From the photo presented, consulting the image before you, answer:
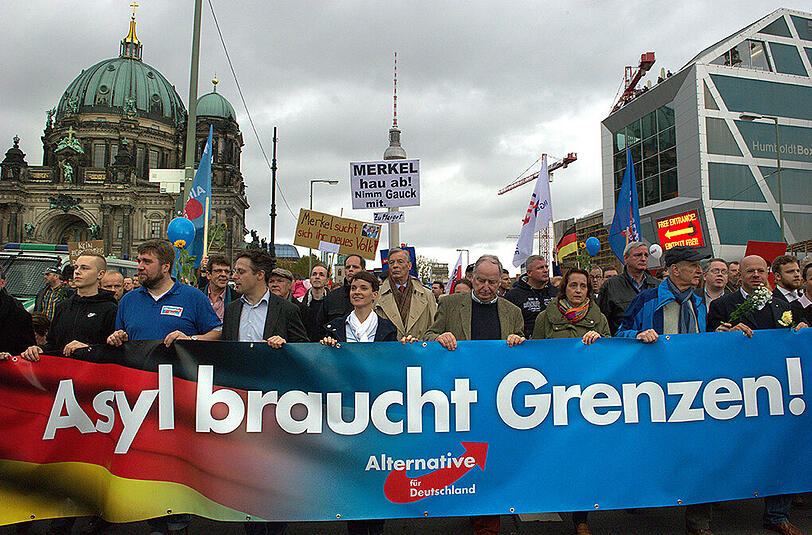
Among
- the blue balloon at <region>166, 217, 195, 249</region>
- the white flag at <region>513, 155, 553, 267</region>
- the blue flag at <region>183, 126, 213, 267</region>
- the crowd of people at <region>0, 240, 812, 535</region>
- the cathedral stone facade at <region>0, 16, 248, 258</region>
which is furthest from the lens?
the cathedral stone facade at <region>0, 16, 248, 258</region>

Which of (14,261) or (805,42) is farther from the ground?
(805,42)

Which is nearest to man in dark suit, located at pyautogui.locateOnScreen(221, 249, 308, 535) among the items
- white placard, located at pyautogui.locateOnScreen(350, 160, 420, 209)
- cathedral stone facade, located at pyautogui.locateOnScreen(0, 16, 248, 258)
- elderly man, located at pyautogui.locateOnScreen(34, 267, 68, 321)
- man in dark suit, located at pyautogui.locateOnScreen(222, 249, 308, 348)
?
man in dark suit, located at pyautogui.locateOnScreen(222, 249, 308, 348)

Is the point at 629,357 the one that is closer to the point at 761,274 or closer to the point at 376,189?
the point at 761,274

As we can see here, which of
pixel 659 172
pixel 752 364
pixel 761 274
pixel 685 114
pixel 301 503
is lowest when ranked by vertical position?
pixel 301 503

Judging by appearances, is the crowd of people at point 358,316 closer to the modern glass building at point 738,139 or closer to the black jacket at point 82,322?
the black jacket at point 82,322

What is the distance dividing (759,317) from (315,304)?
4.46 m

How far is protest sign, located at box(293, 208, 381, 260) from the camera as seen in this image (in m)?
11.0

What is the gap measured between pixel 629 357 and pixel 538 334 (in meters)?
0.79

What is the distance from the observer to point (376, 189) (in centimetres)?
960

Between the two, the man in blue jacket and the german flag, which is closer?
the man in blue jacket

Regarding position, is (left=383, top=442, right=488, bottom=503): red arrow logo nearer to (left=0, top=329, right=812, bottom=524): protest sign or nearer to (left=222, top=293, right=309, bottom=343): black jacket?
(left=0, top=329, right=812, bottom=524): protest sign

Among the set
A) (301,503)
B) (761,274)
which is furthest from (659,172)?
(301,503)

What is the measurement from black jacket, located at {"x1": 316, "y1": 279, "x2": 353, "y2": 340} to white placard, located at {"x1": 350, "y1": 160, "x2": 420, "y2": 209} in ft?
12.1

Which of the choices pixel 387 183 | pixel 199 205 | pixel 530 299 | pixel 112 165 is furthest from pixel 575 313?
pixel 112 165
